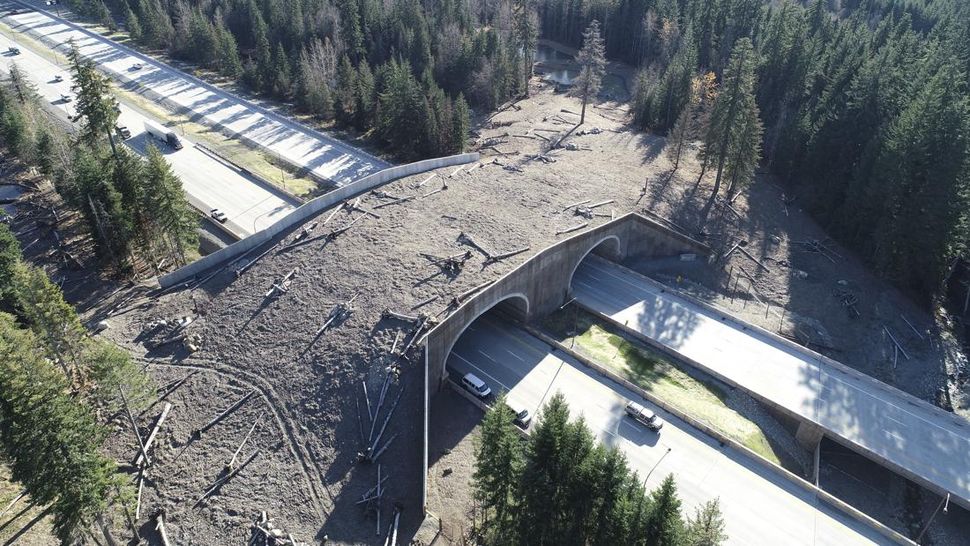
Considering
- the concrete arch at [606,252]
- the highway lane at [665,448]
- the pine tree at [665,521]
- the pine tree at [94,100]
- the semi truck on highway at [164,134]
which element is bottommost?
the highway lane at [665,448]

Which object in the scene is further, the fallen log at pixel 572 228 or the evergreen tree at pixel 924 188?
the fallen log at pixel 572 228

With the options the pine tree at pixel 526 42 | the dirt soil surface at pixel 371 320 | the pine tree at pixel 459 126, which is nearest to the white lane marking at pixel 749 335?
the dirt soil surface at pixel 371 320

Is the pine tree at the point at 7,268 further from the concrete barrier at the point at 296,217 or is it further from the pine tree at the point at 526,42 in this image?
the pine tree at the point at 526,42

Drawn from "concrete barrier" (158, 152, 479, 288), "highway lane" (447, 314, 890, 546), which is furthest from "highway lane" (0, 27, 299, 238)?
"highway lane" (447, 314, 890, 546)

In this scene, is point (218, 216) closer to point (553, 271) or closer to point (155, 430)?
point (155, 430)

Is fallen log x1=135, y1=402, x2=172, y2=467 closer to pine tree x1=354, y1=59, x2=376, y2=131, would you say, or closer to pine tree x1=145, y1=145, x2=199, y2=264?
pine tree x1=145, y1=145, x2=199, y2=264
